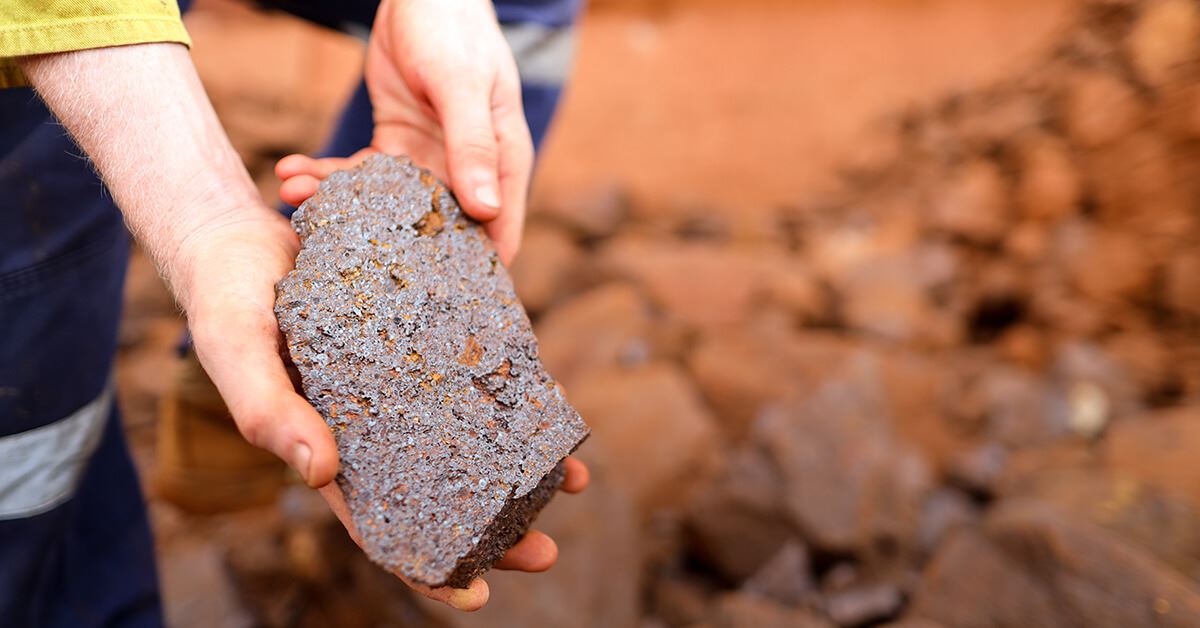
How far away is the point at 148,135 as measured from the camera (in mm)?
1028

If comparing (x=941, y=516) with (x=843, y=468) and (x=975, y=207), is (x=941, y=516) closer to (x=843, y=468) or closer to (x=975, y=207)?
(x=843, y=468)

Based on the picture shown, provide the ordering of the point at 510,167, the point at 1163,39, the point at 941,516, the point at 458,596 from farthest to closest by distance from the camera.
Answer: the point at 1163,39 < the point at 941,516 < the point at 510,167 < the point at 458,596

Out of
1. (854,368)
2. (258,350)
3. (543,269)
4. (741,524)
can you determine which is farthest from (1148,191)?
(258,350)

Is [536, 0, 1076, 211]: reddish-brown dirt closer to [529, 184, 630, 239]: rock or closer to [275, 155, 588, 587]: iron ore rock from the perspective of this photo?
[529, 184, 630, 239]: rock

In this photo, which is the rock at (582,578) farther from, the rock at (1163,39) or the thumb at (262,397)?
the rock at (1163,39)

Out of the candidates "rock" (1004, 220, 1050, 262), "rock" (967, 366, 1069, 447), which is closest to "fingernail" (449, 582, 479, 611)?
"rock" (967, 366, 1069, 447)

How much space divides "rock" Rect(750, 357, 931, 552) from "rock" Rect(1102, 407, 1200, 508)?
0.45 metres

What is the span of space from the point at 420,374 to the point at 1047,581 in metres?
1.12

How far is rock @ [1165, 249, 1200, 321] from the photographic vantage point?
98.6 inches

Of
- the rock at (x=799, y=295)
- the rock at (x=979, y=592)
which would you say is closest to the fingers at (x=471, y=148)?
the rock at (x=979, y=592)

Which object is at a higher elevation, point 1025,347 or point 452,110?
point 452,110

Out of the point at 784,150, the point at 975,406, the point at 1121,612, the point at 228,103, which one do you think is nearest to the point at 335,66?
the point at 228,103

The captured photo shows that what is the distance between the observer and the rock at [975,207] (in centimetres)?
353

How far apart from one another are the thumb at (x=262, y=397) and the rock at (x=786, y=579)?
1132mm
